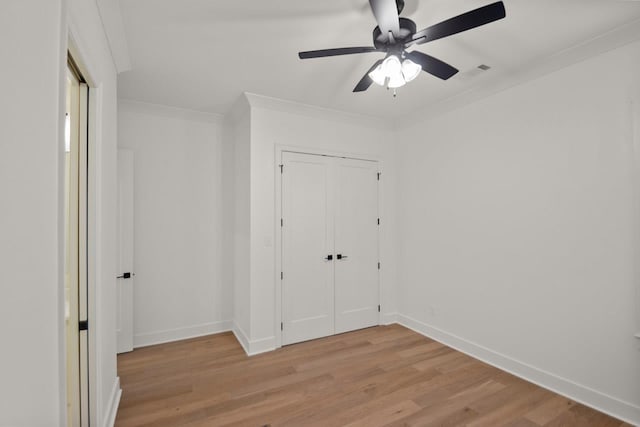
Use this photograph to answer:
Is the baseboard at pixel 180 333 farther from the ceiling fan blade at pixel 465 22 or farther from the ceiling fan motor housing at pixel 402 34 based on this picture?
the ceiling fan blade at pixel 465 22

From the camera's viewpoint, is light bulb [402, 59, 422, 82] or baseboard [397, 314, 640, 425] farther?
baseboard [397, 314, 640, 425]

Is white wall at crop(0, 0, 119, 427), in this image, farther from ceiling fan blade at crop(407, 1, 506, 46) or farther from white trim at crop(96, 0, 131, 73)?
ceiling fan blade at crop(407, 1, 506, 46)

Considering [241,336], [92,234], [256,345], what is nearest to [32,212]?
[92,234]

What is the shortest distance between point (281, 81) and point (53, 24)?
2.16 metres

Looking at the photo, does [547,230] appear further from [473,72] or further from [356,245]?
[356,245]

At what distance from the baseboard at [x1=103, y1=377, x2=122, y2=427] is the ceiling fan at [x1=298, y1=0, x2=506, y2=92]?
2651 millimetres

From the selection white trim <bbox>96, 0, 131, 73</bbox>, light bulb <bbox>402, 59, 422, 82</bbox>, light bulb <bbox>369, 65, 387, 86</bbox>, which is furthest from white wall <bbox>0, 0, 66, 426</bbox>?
light bulb <bbox>402, 59, 422, 82</bbox>

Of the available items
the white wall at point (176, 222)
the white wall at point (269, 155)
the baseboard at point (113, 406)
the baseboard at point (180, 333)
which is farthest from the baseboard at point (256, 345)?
the baseboard at point (113, 406)

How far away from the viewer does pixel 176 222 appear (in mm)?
3594

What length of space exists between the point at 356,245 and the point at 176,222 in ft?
7.34

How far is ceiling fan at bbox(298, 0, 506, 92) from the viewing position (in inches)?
59.0

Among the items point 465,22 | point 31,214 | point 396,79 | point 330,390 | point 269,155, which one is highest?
point 465,22

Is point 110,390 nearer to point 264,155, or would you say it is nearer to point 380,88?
point 264,155

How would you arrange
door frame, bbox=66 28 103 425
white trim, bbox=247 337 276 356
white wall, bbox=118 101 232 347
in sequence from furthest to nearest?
white wall, bbox=118 101 232 347, white trim, bbox=247 337 276 356, door frame, bbox=66 28 103 425
